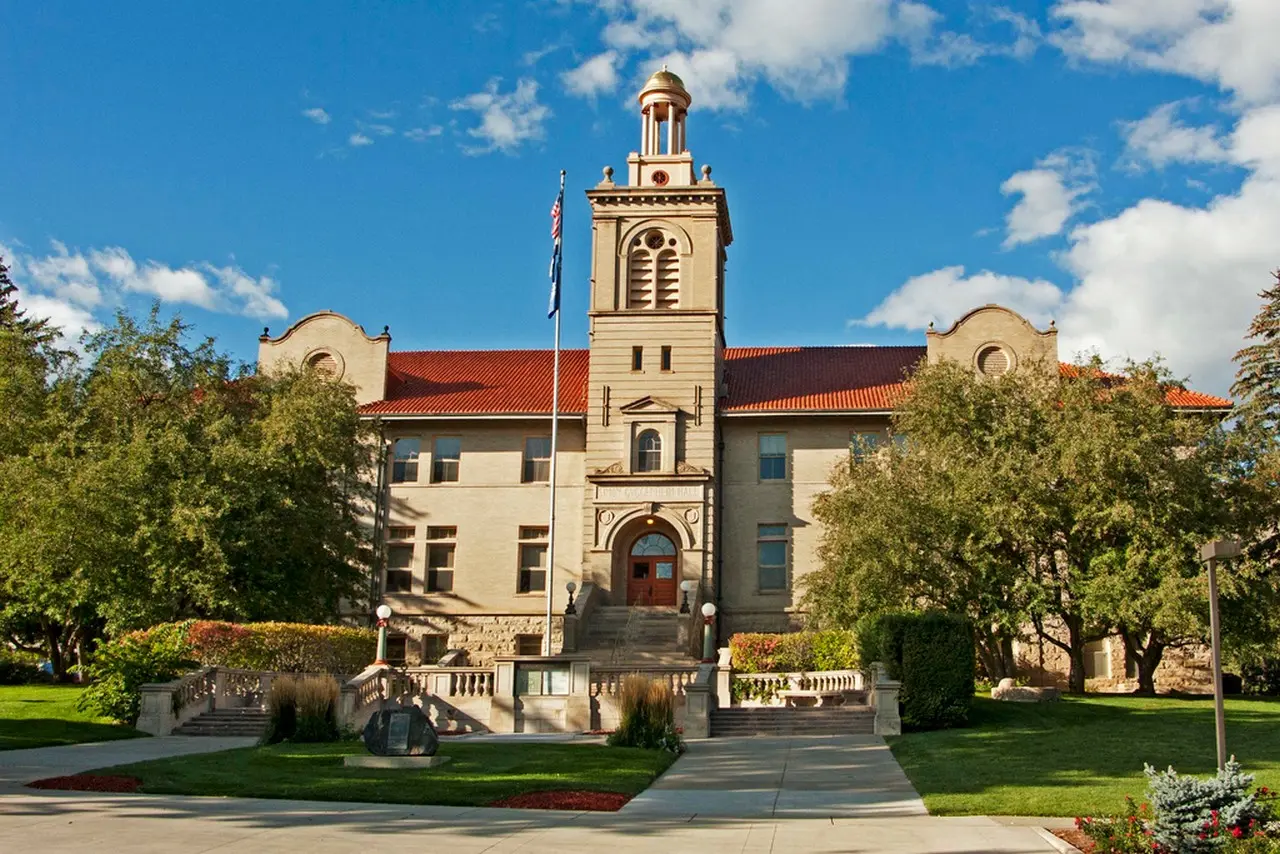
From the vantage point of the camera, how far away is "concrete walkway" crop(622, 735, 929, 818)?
48.9 feet

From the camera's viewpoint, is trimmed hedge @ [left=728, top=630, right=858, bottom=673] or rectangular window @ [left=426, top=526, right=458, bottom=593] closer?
trimmed hedge @ [left=728, top=630, right=858, bottom=673]

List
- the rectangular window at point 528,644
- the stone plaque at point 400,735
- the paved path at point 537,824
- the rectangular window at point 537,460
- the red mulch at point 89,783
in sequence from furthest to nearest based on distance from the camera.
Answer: the rectangular window at point 537,460 → the rectangular window at point 528,644 → the stone plaque at point 400,735 → the red mulch at point 89,783 → the paved path at point 537,824

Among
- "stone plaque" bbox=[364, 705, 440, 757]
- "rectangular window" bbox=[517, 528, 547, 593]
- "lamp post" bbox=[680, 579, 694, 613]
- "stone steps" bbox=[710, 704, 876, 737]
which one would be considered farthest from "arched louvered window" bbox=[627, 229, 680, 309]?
"stone plaque" bbox=[364, 705, 440, 757]

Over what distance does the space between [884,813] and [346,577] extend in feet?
82.7

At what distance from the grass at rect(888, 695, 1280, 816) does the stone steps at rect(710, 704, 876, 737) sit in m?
1.59

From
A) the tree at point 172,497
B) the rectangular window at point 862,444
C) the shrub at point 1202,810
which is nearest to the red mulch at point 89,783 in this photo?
the shrub at point 1202,810

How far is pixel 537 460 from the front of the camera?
42.6 m

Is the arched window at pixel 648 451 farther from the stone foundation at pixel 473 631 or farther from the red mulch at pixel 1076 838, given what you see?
the red mulch at pixel 1076 838

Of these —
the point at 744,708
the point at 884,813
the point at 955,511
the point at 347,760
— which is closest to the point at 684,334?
the point at 955,511

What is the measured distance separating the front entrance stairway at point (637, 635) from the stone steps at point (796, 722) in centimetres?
712

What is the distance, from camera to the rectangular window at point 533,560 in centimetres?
4150

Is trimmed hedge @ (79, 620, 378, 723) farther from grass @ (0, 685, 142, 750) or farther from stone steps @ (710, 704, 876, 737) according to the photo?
stone steps @ (710, 704, 876, 737)

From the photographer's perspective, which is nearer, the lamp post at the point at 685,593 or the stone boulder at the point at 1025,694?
the stone boulder at the point at 1025,694

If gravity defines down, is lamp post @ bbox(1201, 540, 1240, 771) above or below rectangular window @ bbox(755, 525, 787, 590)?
below
